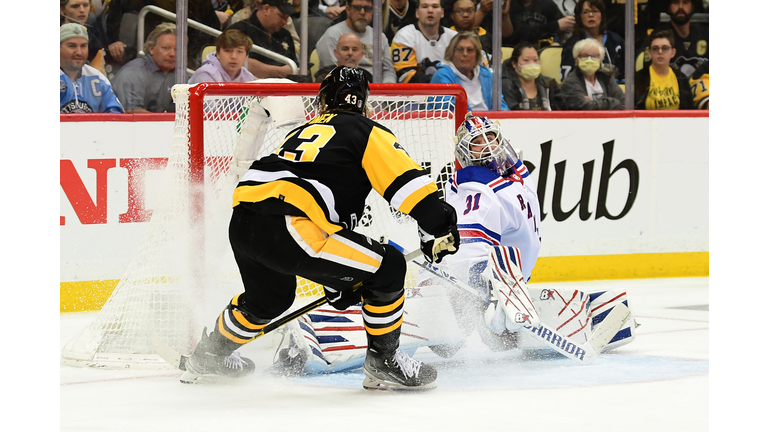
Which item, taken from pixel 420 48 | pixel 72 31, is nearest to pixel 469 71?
pixel 420 48

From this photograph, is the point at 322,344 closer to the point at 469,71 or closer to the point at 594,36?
the point at 469,71

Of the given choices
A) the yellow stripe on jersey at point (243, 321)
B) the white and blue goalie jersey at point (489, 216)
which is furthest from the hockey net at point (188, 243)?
the yellow stripe on jersey at point (243, 321)

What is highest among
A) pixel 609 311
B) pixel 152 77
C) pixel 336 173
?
pixel 152 77

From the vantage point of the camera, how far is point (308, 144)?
9.82 ft

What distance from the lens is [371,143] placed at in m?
2.97

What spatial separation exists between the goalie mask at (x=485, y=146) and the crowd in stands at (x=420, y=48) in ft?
6.35

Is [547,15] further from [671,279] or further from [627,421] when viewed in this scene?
[627,421]

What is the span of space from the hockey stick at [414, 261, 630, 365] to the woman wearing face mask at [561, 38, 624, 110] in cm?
270

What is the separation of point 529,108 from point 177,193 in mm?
2927

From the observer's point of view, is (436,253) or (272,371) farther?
(272,371)

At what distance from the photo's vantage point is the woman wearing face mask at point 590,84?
622 cm

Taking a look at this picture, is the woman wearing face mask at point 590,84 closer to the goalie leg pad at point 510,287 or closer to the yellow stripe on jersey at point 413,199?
the goalie leg pad at point 510,287

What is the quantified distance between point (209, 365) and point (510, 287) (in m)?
1.04

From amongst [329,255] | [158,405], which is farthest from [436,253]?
[158,405]
